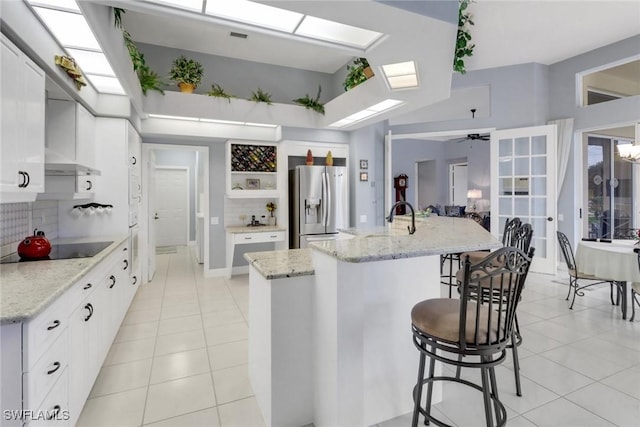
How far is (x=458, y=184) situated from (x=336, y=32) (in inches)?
408

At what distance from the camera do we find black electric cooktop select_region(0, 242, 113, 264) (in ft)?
7.56

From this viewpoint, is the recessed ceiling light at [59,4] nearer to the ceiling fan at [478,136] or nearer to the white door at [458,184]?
the ceiling fan at [478,136]

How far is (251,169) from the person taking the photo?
17.9 feet

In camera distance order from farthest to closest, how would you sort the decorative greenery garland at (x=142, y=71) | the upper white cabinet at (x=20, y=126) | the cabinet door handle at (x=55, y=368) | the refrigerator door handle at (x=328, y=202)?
1. the refrigerator door handle at (x=328, y=202)
2. the decorative greenery garland at (x=142, y=71)
3. the upper white cabinet at (x=20, y=126)
4. the cabinet door handle at (x=55, y=368)

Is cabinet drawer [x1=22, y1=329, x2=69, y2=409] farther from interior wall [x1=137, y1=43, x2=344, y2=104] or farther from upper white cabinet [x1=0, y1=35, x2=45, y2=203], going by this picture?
interior wall [x1=137, y1=43, x2=344, y2=104]

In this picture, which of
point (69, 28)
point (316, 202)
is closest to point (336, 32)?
point (69, 28)

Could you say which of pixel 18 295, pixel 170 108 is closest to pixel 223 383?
pixel 18 295

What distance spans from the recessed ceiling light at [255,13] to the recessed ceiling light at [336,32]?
78mm

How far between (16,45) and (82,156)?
135 cm

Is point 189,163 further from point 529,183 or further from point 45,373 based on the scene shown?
point 45,373

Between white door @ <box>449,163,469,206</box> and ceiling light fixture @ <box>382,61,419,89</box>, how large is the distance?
887 centimetres

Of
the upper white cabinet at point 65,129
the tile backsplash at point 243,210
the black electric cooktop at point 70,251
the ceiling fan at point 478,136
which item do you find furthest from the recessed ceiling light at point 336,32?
the ceiling fan at point 478,136

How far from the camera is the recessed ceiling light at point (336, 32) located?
2.32 metres

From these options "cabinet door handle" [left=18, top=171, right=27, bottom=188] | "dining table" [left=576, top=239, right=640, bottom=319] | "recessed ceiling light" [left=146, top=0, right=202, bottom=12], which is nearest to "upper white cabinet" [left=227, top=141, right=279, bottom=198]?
"recessed ceiling light" [left=146, top=0, right=202, bottom=12]
